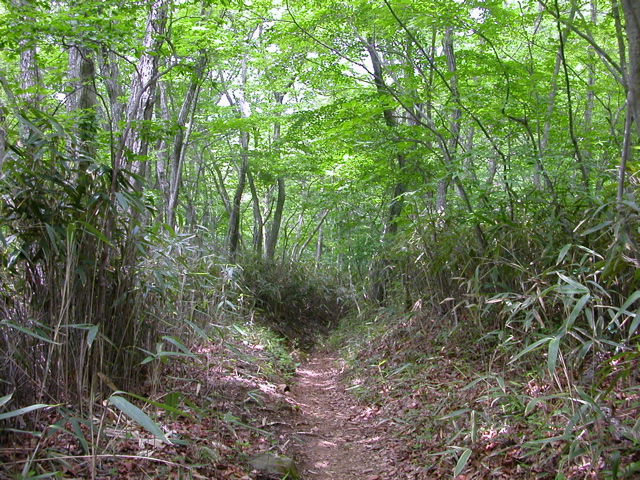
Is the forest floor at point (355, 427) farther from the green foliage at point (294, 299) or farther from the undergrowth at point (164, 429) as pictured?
the green foliage at point (294, 299)

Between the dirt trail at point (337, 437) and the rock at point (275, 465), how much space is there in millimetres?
177

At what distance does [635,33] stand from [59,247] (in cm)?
301

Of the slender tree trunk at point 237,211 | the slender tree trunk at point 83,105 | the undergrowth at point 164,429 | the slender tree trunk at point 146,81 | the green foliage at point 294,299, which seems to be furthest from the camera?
the slender tree trunk at point 237,211

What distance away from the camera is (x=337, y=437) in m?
4.33

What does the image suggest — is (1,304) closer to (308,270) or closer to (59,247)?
(59,247)

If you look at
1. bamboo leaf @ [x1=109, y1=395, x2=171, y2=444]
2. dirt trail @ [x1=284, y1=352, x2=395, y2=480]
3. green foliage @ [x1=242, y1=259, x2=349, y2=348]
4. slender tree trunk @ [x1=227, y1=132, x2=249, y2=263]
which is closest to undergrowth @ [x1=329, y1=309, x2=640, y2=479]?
dirt trail @ [x1=284, y1=352, x2=395, y2=480]

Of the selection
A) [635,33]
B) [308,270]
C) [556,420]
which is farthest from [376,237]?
[635,33]

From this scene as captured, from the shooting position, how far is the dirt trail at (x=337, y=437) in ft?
11.7

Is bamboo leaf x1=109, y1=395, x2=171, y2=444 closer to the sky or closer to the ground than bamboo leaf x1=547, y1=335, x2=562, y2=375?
closer to the ground

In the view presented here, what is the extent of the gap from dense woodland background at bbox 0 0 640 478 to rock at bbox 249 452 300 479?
1.00 m

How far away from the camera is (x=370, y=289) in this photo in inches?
367

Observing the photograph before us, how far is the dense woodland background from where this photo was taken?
274 centimetres

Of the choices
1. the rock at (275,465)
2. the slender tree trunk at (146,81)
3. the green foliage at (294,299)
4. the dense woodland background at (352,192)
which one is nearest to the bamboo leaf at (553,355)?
the dense woodland background at (352,192)

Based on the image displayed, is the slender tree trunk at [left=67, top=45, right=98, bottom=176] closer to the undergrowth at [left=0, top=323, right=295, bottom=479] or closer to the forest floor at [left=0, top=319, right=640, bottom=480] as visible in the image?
the undergrowth at [left=0, top=323, right=295, bottom=479]
